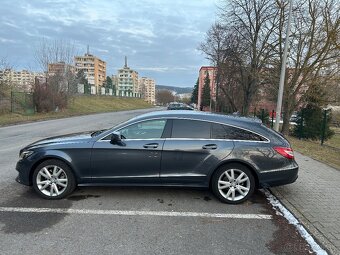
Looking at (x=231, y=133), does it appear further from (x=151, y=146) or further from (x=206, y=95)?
(x=206, y=95)

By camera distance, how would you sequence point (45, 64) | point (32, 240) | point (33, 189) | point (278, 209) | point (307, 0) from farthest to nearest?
point (45, 64) < point (307, 0) < point (33, 189) < point (278, 209) < point (32, 240)

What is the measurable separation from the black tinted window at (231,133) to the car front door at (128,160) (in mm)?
890

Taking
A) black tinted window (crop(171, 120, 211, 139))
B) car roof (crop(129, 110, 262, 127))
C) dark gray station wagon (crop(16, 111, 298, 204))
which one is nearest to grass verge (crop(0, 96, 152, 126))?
dark gray station wagon (crop(16, 111, 298, 204))

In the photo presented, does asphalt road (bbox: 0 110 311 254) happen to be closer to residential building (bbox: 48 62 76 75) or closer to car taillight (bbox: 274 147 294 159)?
car taillight (bbox: 274 147 294 159)

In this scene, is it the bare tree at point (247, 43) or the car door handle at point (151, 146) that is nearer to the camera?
the car door handle at point (151, 146)

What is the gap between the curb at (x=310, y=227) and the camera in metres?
3.51

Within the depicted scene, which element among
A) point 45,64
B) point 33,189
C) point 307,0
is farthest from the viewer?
point 45,64

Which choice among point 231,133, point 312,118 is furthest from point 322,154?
point 312,118

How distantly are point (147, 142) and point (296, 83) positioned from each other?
15949 mm

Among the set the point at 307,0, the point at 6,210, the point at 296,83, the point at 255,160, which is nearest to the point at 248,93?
the point at 296,83

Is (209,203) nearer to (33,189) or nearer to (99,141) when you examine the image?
(99,141)

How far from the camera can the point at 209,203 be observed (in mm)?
4957

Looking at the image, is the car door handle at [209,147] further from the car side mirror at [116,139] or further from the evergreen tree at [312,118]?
the evergreen tree at [312,118]

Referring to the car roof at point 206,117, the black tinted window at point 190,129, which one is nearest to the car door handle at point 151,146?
the black tinted window at point 190,129
